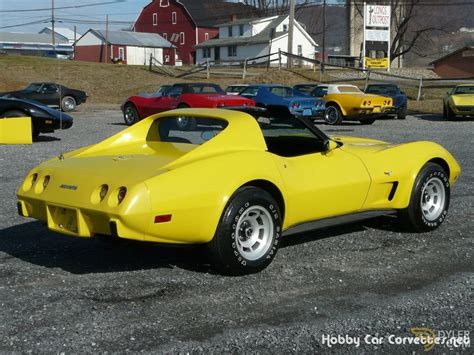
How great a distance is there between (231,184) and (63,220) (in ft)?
4.34

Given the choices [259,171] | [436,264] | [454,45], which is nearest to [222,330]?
[259,171]

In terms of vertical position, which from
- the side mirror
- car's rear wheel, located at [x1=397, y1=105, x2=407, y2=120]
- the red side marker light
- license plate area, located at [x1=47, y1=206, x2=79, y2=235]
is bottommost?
car's rear wheel, located at [x1=397, y1=105, x2=407, y2=120]

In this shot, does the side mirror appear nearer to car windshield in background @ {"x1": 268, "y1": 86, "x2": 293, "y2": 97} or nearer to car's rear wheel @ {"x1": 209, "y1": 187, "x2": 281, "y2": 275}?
car's rear wheel @ {"x1": 209, "y1": 187, "x2": 281, "y2": 275}

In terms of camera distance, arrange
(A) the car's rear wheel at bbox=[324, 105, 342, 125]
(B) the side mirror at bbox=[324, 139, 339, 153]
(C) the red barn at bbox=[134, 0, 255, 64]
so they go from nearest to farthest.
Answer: (B) the side mirror at bbox=[324, 139, 339, 153]
(A) the car's rear wheel at bbox=[324, 105, 342, 125]
(C) the red barn at bbox=[134, 0, 255, 64]

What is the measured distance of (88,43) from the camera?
79.2 meters

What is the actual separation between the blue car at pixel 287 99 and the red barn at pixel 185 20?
57353mm

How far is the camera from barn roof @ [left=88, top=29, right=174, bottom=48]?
246ft

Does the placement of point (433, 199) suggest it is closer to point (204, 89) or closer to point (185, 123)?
point (185, 123)

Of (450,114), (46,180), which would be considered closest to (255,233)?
(46,180)

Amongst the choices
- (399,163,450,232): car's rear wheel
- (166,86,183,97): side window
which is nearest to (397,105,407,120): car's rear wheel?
(166,86,183,97): side window

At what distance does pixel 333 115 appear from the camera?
21453 mm

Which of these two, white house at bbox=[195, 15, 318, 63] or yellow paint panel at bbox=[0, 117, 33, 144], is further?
white house at bbox=[195, 15, 318, 63]

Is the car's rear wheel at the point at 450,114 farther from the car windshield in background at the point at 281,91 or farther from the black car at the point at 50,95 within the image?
the black car at the point at 50,95

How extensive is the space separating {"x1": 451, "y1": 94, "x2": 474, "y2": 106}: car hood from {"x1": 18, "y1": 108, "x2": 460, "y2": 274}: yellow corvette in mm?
16652
